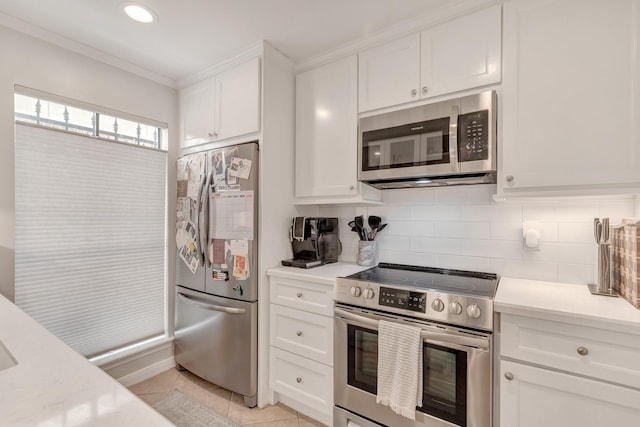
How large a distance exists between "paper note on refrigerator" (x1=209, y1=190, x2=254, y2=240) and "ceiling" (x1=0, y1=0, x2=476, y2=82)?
103cm

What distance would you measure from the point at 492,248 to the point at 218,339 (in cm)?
197

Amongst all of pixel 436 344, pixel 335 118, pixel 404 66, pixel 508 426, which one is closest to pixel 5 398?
pixel 436 344

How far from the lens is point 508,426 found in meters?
1.36

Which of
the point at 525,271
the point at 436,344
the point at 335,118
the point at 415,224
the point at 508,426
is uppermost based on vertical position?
the point at 335,118

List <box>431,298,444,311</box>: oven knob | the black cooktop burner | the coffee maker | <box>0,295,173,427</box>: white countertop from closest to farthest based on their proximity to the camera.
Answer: <box>0,295,173,427</box>: white countertop → <box>431,298,444,311</box>: oven knob → the black cooktop burner → the coffee maker

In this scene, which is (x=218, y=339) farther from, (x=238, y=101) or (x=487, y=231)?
(x=487, y=231)

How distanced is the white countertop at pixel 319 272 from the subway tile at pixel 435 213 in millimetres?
522

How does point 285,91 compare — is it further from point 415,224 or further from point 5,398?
point 5,398

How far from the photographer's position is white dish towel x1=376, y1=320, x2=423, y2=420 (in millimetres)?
1502

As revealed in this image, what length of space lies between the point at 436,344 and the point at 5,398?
150 centimetres

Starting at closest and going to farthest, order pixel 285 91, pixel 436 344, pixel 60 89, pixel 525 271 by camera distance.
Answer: pixel 436 344 < pixel 525 271 < pixel 60 89 < pixel 285 91

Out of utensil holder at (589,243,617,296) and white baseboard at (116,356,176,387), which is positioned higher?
utensil holder at (589,243,617,296)

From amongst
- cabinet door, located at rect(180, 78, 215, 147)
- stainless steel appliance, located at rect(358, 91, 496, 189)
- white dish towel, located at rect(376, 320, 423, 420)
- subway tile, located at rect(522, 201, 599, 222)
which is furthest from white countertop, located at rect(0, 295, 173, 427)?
subway tile, located at rect(522, 201, 599, 222)

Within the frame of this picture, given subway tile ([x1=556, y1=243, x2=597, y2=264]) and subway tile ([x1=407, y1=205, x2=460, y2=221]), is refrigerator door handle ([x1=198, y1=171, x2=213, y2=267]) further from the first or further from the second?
subway tile ([x1=556, y1=243, x2=597, y2=264])
